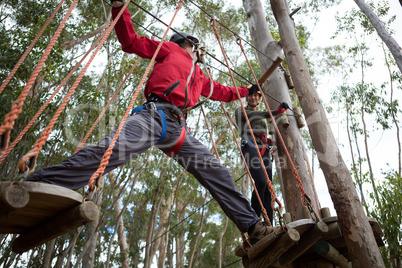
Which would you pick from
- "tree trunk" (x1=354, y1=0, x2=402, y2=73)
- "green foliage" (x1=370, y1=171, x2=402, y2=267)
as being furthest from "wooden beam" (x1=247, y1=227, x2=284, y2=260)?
"green foliage" (x1=370, y1=171, x2=402, y2=267)

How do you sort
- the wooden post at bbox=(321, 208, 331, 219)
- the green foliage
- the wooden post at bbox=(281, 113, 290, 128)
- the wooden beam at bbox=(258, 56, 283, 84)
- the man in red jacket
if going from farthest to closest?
1. the green foliage
2. the wooden beam at bbox=(258, 56, 283, 84)
3. the wooden post at bbox=(281, 113, 290, 128)
4. the wooden post at bbox=(321, 208, 331, 219)
5. the man in red jacket

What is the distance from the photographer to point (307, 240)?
2027 mm

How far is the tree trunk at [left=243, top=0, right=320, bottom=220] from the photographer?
262cm

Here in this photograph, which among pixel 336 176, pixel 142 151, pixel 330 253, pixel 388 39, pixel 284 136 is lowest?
A: pixel 330 253

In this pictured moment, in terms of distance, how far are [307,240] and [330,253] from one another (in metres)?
0.27

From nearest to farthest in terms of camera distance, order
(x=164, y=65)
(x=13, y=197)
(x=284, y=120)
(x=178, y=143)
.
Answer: (x=13, y=197) < (x=178, y=143) < (x=164, y=65) < (x=284, y=120)

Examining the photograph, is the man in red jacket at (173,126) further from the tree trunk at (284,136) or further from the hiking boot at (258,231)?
the tree trunk at (284,136)

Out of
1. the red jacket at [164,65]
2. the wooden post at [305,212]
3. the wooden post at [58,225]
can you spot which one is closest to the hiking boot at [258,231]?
the wooden post at [305,212]

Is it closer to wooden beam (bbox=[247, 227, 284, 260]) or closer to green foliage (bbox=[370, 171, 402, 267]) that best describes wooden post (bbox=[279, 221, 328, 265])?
wooden beam (bbox=[247, 227, 284, 260])

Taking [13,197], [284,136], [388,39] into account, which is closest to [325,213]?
[284,136]

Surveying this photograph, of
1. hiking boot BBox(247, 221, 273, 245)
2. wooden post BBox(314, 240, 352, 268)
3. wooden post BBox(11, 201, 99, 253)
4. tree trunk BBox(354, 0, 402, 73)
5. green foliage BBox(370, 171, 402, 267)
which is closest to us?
wooden post BBox(11, 201, 99, 253)

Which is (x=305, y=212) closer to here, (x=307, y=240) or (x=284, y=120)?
(x=307, y=240)

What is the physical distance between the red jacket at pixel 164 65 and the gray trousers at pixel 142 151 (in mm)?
163

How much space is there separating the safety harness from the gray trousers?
0.02m
